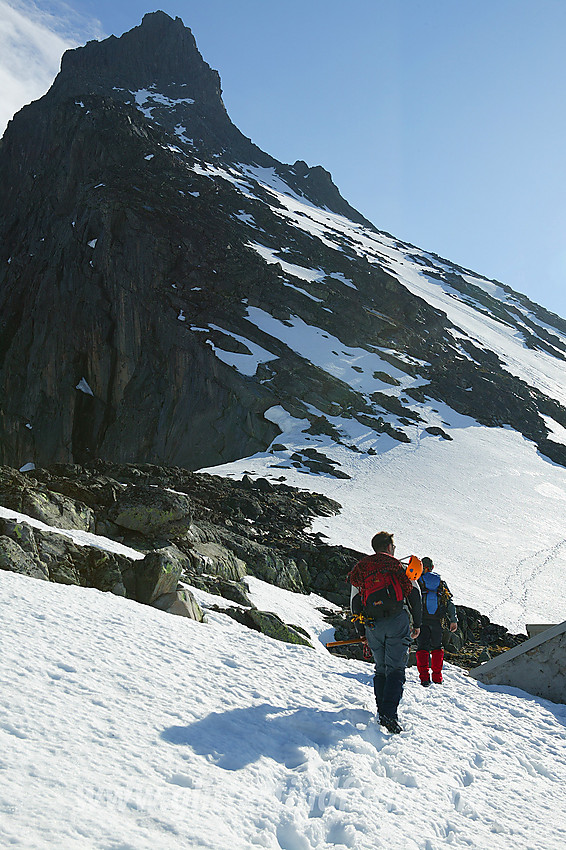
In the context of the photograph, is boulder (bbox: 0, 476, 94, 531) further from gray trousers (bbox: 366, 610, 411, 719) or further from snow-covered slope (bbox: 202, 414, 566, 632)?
snow-covered slope (bbox: 202, 414, 566, 632)

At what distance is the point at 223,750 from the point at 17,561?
444 centimetres

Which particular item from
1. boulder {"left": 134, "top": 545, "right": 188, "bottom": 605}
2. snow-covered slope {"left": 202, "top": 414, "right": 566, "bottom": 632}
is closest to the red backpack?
boulder {"left": 134, "top": 545, "right": 188, "bottom": 605}

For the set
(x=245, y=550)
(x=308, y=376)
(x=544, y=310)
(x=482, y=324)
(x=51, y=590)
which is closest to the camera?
(x=51, y=590)

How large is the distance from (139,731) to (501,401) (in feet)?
162

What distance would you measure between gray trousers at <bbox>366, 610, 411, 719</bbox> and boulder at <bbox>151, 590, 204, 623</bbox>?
320cm

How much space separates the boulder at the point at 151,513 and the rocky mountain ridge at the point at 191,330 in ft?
55.5

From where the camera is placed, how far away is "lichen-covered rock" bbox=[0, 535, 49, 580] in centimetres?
736

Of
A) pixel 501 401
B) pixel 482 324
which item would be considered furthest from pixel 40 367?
pixel 482 324

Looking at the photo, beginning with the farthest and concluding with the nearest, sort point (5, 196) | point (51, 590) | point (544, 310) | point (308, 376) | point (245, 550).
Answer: point (544, 310) < point (5, 196) < point (308, 376) < point (245, 550) < point (51, 590)

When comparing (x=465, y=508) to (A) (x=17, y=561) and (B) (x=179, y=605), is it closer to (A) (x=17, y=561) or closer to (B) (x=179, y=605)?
(B) (x=179, y=605)

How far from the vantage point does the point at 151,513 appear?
12742 mm

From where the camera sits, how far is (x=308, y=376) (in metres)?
39.3

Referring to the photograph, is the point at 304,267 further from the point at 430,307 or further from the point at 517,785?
the point at 517,785

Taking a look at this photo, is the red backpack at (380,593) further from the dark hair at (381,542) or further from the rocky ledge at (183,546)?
the rocky ledge at (183,546)
